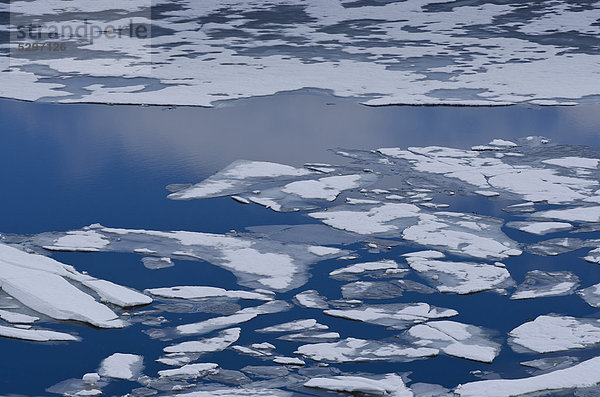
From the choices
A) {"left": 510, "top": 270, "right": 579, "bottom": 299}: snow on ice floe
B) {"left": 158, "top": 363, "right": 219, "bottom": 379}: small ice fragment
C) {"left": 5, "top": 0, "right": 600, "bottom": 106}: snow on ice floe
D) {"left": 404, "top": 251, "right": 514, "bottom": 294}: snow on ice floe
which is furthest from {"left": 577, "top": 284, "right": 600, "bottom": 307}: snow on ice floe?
{"left": 5, "top": 0, "right": 600, "bottom": 106}: snow on ice floe

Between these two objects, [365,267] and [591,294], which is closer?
[591,294]

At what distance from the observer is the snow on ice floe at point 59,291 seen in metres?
3.20

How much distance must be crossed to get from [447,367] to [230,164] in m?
2.40

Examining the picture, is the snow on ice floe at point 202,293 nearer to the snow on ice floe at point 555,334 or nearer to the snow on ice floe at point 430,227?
the snow on ice floe at point 430,227

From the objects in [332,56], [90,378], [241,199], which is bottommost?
[90,378]

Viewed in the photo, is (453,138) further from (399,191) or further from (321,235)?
(321,235)

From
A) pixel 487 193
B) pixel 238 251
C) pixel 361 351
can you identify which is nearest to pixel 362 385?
pixel 361 351

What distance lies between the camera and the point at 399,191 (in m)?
4.58

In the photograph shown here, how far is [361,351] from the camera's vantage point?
3.00m

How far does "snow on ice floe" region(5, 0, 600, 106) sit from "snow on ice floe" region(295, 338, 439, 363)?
10.8 feet

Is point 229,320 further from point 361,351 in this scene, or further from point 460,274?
point 460,274

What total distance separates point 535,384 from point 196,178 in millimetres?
2531

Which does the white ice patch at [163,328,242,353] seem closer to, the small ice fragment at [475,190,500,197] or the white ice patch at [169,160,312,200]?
the white ice patch at [169,160,312,200]

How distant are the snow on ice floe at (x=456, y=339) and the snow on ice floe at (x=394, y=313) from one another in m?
0.06
